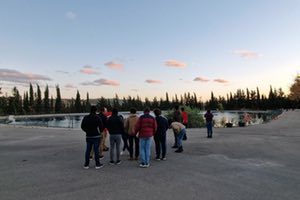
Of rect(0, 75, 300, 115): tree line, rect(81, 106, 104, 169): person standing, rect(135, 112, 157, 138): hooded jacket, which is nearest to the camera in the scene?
rect(81, 106, 104, 169): person standing

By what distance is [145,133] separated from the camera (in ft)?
29.0

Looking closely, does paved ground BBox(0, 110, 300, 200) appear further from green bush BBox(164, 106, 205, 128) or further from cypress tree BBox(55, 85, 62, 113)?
cypress tree BBox(55, 85, 62, 113)

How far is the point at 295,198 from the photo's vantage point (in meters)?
5.64

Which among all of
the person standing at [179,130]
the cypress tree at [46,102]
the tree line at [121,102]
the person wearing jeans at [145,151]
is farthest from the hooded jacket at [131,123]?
the cypress tree at [46,102]

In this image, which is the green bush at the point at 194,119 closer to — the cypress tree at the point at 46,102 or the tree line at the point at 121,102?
the tree line at the point at 121,102

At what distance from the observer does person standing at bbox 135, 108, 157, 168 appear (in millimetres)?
8742

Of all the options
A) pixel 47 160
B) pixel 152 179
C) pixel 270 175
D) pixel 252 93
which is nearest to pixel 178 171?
pixel 152 179

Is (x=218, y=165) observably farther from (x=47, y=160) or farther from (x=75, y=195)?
(x=47, y=160)

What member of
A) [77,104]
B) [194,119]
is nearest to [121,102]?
[77,104]

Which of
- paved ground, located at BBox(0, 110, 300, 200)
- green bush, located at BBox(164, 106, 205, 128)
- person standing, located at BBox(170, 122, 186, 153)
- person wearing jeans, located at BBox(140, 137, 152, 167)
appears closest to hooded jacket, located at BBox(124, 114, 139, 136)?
person wearing jeans, located at BBox(140, 137, 152, 167)

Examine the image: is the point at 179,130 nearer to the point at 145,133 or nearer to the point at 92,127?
the point at 145,133

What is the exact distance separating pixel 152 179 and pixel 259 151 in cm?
684

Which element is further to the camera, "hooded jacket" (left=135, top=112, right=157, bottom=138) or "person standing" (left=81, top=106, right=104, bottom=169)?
"hooded jacket" (left=135, top=112, right=157, bottom=138)

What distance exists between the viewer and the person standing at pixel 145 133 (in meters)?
8.74
